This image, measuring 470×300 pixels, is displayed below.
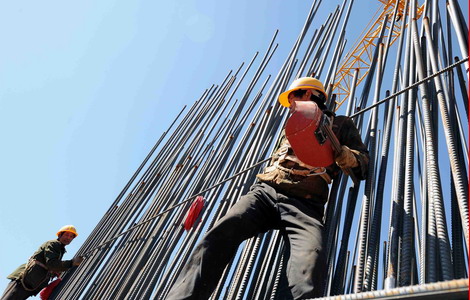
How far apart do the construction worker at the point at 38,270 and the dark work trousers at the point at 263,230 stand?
3407 millimetres

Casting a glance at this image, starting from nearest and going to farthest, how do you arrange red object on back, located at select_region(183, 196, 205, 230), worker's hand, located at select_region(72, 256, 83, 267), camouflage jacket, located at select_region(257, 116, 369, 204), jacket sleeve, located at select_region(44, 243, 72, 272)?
camouflage jacket, located at select_region(257, 116, 369, 204) → red object on back, located at select_region(183, 196, 205, 230) → jacket sleeve, located at select_region(44, 243, 72, 272) → worker's hand, located at select_region(72, 256, 83, 267)

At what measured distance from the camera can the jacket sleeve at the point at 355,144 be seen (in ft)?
7.69

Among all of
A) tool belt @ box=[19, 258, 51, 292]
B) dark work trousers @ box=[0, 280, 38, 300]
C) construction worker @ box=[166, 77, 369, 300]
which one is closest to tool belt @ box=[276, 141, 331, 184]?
construction worker @ box=[166, 77, 369, 300]

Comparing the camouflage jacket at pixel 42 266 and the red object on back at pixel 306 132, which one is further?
the camouflage jacket at pixel 42 266

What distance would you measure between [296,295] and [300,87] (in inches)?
55.3

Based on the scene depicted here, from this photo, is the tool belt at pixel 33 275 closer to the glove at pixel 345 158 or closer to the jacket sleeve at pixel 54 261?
the jacket sleeve at pixel 54 261

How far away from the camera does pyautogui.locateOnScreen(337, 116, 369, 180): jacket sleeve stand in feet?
7.69

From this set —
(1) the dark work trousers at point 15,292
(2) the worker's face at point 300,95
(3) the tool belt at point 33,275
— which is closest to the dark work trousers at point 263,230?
(2) the worker's face at point 300,95

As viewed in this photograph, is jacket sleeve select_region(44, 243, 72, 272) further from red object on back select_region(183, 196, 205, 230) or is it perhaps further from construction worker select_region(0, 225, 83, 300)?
red object on back select_region(183, 196, 205, 230)

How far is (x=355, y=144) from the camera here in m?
2.49

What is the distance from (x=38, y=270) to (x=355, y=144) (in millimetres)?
4150

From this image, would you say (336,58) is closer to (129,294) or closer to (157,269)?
(157,269)

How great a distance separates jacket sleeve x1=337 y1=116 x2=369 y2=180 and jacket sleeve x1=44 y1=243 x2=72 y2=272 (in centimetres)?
383

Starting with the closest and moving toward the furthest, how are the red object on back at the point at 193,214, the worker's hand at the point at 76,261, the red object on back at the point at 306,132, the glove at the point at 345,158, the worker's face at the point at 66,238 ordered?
the red object on back at the point at 306,132
the glove at the point at 345,158
the red object on back at the point at 193,214
the worker's hand at the point at 76,261
the worker's face at the point at 66,238
